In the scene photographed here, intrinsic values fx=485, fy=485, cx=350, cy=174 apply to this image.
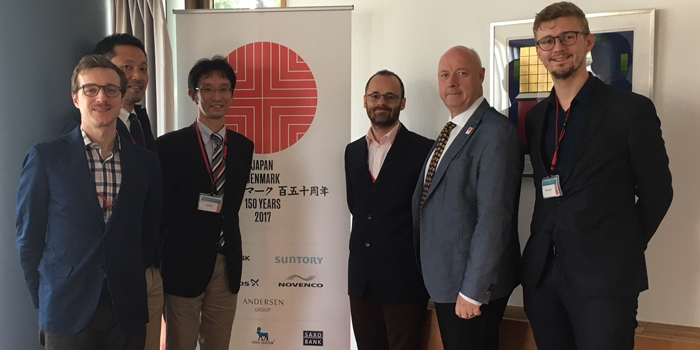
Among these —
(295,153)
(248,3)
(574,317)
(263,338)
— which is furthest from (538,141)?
(248,3)

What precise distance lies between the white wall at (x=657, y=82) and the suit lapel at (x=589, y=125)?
0.89 m

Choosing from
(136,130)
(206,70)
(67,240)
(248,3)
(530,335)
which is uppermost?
(248,3)

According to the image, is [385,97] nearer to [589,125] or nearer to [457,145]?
[457,145]

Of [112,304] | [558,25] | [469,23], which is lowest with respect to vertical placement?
[112,304]

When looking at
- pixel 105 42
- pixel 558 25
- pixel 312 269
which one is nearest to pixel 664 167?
pixel 558 25

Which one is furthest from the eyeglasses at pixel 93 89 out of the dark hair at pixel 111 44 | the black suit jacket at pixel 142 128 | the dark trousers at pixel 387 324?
the dark trousers at pixel 387 324

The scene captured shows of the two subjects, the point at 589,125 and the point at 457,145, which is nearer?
the point at 589,125

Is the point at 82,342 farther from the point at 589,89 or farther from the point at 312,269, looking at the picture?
the point at 589,89

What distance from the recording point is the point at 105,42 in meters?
2.24

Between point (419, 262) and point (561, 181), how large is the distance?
28.6 inches

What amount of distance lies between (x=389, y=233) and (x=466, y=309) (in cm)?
57

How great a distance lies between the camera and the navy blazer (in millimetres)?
1685

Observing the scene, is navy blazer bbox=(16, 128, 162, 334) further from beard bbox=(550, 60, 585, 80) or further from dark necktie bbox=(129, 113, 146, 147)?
beard bbox=(550, 60, 585, 80)

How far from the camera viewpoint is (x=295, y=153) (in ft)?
9.19
